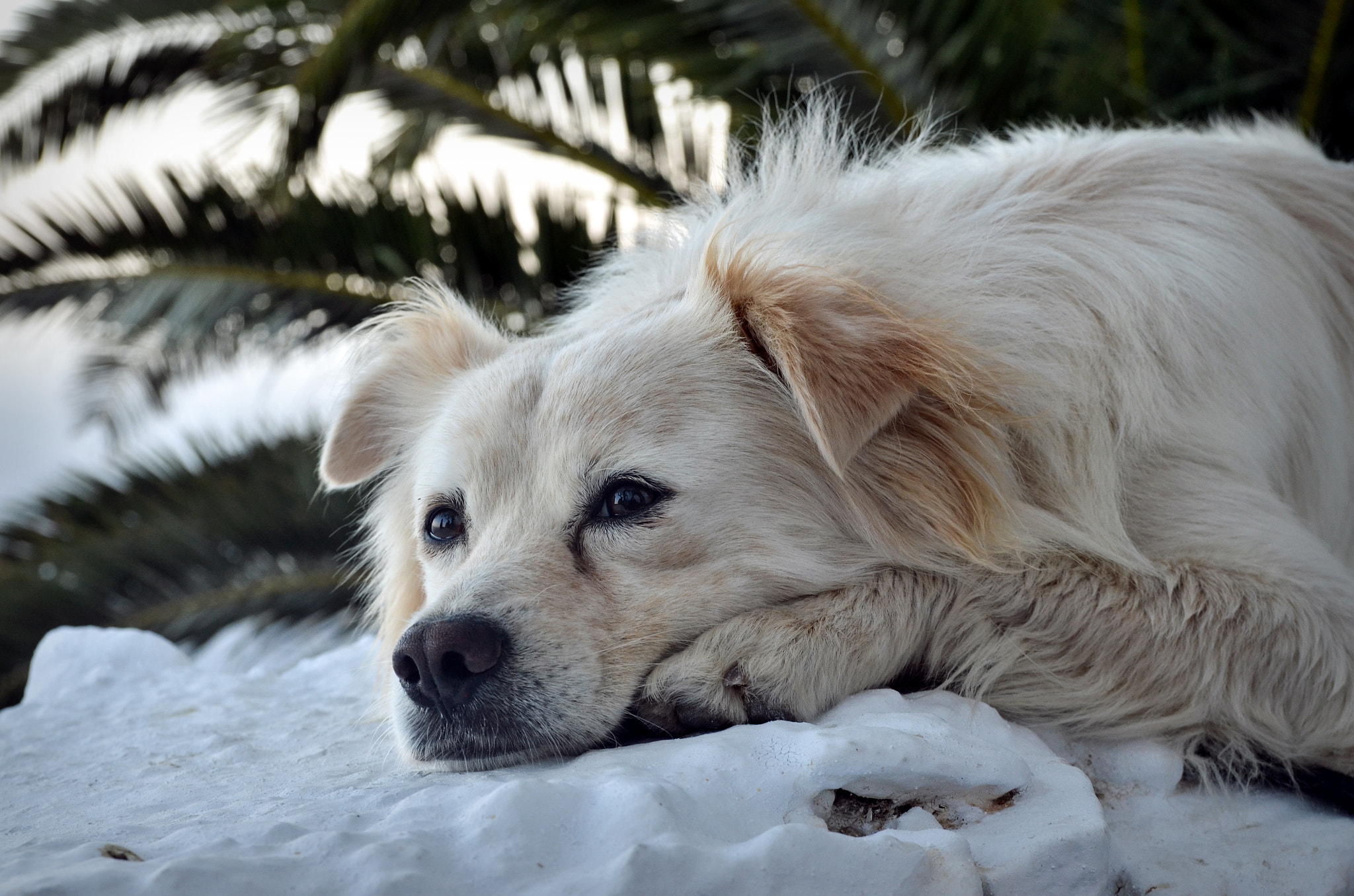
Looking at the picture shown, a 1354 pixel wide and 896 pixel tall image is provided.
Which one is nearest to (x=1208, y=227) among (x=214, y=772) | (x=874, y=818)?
(x=874, y=818)

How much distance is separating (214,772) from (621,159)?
14.0 ft

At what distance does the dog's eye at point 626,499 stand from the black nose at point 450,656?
1.13ft

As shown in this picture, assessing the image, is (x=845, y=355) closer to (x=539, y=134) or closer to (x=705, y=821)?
(x=705, y=821)

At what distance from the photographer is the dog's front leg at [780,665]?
6.89ft

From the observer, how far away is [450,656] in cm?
212

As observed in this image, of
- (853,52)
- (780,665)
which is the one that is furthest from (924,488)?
(853,52)

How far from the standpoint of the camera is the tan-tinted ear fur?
2209mm

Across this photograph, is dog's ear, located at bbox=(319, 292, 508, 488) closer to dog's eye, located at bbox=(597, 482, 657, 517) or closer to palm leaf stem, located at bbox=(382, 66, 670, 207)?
dog's eye, located at bbox=(597, 482, 657, 517)

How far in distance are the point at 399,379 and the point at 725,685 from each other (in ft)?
4.92

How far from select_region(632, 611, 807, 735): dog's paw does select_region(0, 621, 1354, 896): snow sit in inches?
3.4

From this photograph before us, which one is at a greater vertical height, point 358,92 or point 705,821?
point 358,92

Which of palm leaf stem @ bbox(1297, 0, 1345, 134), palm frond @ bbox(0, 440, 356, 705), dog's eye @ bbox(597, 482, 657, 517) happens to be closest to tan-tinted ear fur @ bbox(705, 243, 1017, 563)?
dog's eye @ bbox(597, 482, 657, 517)

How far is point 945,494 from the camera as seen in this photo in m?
2.33

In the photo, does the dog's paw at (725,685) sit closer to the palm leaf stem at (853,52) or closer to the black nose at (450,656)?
the black nose at (450,656)
